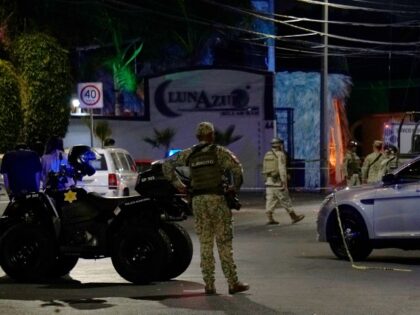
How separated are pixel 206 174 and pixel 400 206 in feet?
12.7

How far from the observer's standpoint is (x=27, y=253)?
10484 mm

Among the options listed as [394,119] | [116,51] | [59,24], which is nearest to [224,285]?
[59,24]

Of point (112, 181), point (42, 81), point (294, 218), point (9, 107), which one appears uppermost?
point (42, 81)

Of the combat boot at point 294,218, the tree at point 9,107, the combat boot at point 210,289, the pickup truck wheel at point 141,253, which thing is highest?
the tree at point 9,107

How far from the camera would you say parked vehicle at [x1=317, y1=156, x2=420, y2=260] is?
38.4ft

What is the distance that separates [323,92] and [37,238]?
70.3 feet

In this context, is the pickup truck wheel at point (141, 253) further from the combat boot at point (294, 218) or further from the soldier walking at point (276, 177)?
the combat boot at point (294, 218)

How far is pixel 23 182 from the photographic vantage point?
38.0 ft

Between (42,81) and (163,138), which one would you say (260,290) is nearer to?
(42,81)

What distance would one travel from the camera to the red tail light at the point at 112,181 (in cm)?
1927

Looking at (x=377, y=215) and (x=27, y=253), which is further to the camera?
(x=377, y=215)

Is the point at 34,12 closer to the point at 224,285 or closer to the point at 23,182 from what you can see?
the point at 23,182

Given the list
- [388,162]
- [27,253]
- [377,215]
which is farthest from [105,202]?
[388,162]

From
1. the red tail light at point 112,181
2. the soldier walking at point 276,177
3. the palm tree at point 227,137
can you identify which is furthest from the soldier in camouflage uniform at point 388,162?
the palm tree at point 227,137
